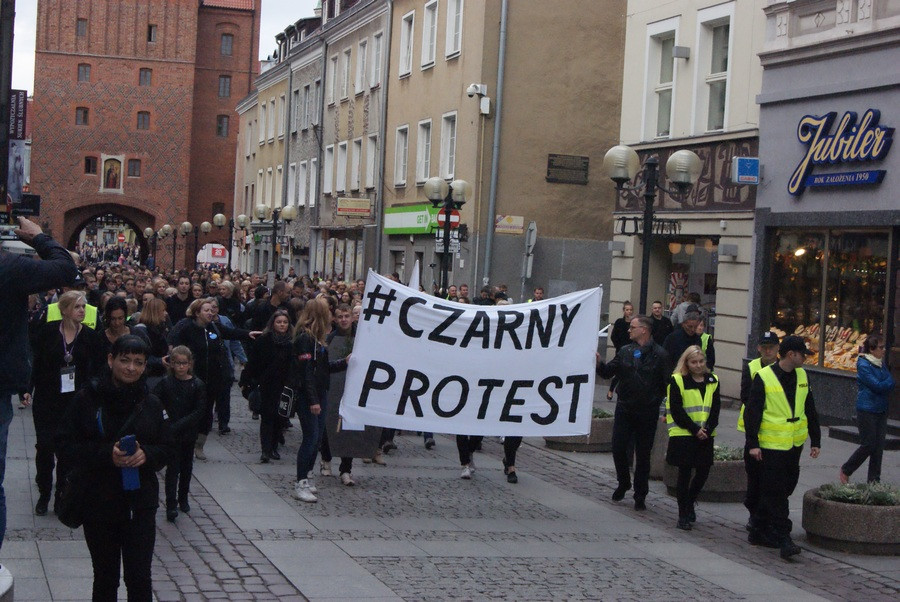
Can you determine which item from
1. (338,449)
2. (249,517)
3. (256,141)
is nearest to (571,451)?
(338,449)

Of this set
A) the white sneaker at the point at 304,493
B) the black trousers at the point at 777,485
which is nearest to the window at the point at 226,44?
the white sneaker at the point at 304,493

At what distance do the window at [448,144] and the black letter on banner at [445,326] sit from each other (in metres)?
22.2

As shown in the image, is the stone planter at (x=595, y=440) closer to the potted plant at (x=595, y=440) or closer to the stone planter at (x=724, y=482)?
the potted plant at (x=595, y=440)

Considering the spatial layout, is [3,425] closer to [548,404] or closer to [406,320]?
[406,320]

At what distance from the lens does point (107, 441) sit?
604cm

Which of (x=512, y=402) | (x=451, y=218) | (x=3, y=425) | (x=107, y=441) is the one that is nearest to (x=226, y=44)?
(x=451, y=218)

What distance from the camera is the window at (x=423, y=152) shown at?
116ft

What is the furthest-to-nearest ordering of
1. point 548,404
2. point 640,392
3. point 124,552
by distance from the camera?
point 640,392, point 548,404, point 124,552

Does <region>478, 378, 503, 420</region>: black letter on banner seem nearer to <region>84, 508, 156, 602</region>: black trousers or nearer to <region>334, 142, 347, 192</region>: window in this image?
<region>84, 508, 156, 602</region>: black trousers

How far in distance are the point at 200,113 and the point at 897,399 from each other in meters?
65.6

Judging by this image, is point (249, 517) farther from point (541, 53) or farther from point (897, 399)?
point (541, 53)

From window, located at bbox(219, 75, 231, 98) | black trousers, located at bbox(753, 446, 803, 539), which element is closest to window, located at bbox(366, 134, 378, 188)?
black trousers, located at bbox(753, 446, 803, 539)

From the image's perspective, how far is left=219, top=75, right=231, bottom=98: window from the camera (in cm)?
7768

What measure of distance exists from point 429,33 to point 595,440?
22085mm
